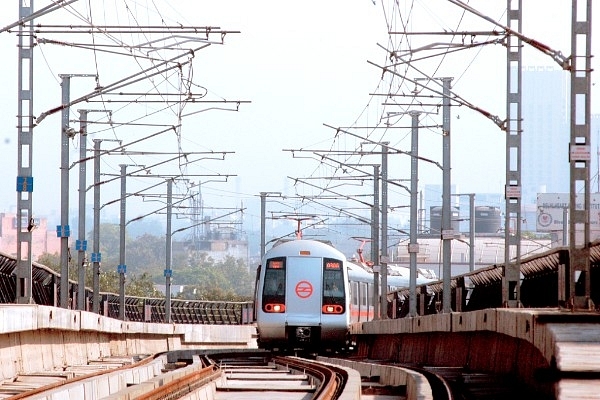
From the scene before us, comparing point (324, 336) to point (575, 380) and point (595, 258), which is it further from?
point (575, 380)

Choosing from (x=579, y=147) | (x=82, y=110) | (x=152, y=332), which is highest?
(x=82, y=110)

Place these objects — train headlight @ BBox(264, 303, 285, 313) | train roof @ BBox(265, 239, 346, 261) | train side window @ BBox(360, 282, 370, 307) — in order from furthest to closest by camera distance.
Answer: train side window @ BBox(360, 282, 370, 307) → train roof @ BBox(265, 239, 346, 261) → train headlight @ BBox(264, 303, 285, 313)

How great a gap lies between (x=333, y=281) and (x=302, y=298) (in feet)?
3.37

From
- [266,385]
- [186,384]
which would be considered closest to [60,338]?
[266,385]

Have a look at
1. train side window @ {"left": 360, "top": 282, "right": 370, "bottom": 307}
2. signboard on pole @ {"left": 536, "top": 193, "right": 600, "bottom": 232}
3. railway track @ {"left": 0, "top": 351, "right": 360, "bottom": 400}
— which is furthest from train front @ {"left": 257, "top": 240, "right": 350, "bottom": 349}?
signboard on pole @ {"left": 536, "top": 193, "right": 600, "bottom": 232}

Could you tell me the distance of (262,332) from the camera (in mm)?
35094

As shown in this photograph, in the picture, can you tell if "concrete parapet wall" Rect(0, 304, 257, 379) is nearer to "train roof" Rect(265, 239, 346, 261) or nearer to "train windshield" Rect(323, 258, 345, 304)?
"train roof" Rect(265, 239, 346, 261)

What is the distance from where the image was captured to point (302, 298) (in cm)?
3506

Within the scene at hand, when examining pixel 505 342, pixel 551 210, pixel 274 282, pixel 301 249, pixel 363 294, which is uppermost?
pixel 551 210

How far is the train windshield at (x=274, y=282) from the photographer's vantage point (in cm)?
3506

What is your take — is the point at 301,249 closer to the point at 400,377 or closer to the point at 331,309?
the point at 331,309

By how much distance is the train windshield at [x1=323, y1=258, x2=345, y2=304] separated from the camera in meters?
35.3

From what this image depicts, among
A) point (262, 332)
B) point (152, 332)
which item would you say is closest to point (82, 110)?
point (152, 332)

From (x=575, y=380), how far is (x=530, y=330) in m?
3.64
